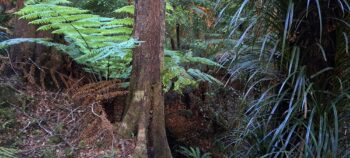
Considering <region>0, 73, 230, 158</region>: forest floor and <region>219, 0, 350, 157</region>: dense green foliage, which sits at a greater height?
<region>219, 0, 350, 157</region>: dense green foliage

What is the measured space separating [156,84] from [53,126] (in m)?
1.12

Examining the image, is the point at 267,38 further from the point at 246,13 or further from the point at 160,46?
the point at 160,46

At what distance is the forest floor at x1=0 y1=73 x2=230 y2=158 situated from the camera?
12.0 ft

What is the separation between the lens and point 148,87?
12.9 ft

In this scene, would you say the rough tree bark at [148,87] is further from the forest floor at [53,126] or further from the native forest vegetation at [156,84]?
the forest floor at [53,126]

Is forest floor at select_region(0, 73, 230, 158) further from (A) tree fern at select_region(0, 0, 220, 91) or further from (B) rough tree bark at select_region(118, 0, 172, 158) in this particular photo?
(A) tree fern at select_region(0, 0, 220, 91)

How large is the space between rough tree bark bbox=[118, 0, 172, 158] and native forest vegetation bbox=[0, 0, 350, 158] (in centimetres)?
1

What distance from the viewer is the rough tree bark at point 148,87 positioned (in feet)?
12.7

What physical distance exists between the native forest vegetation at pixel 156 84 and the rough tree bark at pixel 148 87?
0.03ft

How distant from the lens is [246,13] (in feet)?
12.3

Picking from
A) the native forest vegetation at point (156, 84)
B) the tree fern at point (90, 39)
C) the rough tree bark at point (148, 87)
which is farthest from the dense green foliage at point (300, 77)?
the tree fern at point (90, 39)

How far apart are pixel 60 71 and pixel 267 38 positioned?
2.46 metres

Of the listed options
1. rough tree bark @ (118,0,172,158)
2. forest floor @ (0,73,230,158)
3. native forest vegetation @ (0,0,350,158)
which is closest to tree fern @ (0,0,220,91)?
native forest vegetation @ (0,0,350,158)

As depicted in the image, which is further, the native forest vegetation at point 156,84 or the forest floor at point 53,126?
the forest floor at point 53,126
